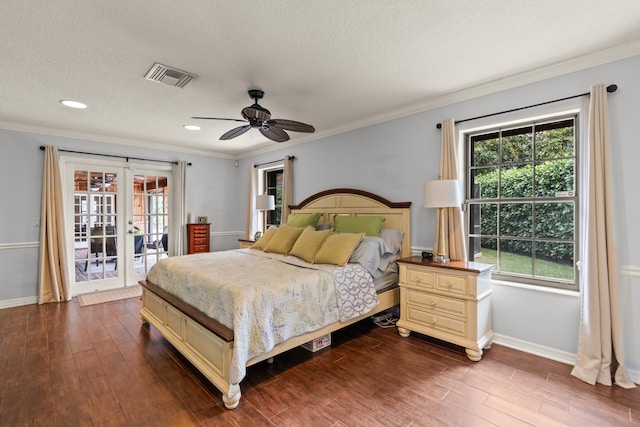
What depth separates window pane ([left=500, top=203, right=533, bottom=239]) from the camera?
2.88m

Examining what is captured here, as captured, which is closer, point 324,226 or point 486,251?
point 486,251

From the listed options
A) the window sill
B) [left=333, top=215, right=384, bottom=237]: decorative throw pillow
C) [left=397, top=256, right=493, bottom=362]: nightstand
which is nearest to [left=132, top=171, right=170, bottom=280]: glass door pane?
[left=333, top=215, right=384, bottom=237]: decorative throw pillow

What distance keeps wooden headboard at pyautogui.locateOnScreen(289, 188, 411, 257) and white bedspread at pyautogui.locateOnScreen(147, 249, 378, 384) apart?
89 cm

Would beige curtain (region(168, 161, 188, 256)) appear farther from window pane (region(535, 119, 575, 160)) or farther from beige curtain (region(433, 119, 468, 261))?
window pane (region(535, 119, 575, 160))

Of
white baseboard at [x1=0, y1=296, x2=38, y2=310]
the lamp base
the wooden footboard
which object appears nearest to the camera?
the wooden footboard

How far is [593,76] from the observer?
2.44m

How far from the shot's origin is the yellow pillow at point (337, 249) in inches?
118

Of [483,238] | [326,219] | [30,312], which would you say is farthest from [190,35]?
[30,312]

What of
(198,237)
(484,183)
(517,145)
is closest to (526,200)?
(484,183)

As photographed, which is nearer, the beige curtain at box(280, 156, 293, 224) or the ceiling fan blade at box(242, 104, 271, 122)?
the ceiling fan blade at box(242, 104, 271, 122)

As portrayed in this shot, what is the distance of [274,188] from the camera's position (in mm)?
5676

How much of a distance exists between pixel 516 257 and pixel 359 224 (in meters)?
1.64

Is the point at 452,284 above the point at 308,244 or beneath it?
beneath

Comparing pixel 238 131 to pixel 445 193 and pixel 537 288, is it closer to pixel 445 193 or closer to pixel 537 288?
pixel 445 193
